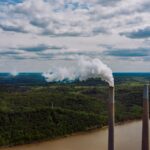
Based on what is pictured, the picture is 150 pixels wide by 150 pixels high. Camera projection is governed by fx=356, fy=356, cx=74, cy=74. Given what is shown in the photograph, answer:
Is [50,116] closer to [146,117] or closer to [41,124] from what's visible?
[41,124]

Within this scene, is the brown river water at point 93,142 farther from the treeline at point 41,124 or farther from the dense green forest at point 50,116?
the dense green forest at point 50,116

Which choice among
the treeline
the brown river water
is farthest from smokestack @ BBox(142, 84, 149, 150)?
the treeline

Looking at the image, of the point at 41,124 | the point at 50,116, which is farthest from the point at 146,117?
the point at 50,116

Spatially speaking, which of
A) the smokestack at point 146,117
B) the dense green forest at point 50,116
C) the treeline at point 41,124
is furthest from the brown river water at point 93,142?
the smokestack at point 146,117

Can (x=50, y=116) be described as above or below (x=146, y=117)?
below

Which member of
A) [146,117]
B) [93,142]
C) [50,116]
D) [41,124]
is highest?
[146,117]

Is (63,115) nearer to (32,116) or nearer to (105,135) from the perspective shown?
(32,116)

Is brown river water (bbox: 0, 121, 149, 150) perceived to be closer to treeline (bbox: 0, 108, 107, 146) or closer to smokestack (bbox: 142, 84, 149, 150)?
treeline (bbox: 0, 108, 107, 146)

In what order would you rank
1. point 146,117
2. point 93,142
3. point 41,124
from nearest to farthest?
point 146,117, point 93,142, point 41,124

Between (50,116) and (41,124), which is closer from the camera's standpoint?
(41,124)

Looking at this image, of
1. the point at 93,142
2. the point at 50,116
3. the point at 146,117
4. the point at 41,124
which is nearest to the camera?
the point at 146,117
